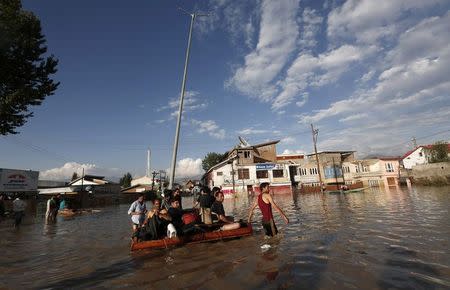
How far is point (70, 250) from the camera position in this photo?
34.4 feet

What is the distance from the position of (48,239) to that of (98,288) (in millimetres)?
9710

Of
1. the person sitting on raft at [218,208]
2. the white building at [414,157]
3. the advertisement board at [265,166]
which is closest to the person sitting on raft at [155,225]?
the person sitting on raft at [218,208]

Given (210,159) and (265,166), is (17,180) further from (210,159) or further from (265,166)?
(210,159)

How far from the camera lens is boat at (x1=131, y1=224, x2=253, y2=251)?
29.8 ft

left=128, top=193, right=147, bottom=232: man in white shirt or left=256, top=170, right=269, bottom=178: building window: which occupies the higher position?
left=256, top=170, right=269, bottom=178: building window

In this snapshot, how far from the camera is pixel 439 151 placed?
4828 centimetres

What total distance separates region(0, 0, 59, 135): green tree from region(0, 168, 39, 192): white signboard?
17147 millimetres

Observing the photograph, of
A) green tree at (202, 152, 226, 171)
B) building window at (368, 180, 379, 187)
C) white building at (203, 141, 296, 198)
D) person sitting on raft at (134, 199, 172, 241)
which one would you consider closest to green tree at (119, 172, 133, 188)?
green tree at (202, 152, 226, 171)

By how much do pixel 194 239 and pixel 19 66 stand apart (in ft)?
61.4

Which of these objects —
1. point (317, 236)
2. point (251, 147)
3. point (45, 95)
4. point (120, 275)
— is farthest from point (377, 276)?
point (251, 147)

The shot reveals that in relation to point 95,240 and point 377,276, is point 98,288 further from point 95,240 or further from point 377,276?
point 95,240

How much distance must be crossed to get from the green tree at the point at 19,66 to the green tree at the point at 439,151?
189 feet

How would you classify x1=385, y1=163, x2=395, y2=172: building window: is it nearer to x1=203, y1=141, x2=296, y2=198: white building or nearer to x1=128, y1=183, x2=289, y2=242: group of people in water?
x1=203, y1=141, x2=296, y2=198: white building

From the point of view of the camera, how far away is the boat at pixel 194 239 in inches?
357
